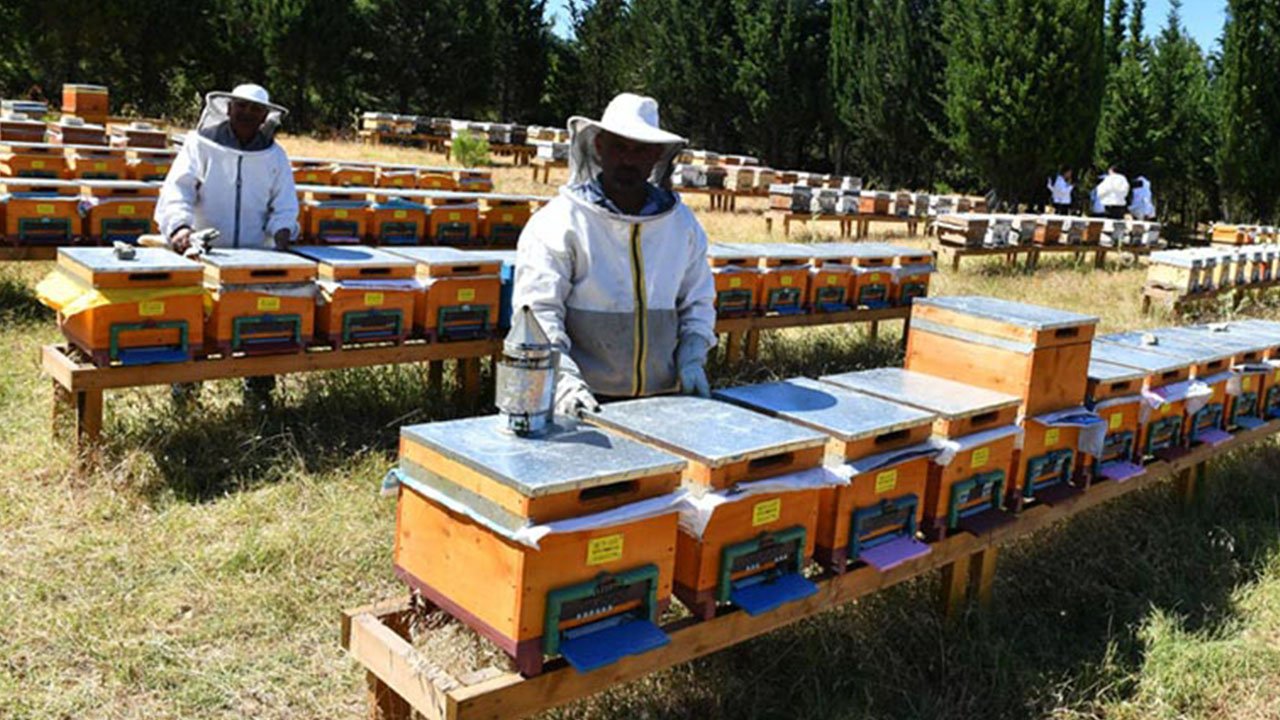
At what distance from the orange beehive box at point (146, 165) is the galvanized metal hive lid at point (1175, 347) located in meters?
8.30

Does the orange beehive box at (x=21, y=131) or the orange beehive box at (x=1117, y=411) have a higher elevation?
the orange beehive box at (x=21, y=131)

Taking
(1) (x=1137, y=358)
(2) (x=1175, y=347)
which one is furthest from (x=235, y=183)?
(2) (x=1175, y=347)

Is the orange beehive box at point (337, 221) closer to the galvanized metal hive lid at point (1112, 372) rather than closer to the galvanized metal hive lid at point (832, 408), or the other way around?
the galvanized metal hive lid at point (832, 408)

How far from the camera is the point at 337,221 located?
29.2 ft

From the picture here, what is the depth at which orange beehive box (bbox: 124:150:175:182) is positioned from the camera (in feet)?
32.7

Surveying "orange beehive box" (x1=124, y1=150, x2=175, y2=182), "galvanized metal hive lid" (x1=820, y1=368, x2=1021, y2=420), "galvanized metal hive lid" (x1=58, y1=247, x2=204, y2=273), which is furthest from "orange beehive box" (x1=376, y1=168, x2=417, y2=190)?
"galvanized metal hive lid" (x1=820, y1=368, x2=1021, y2=420)

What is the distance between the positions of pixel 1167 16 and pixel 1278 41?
4.62 meters

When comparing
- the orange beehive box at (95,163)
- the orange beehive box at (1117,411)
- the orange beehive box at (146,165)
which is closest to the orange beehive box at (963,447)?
the orange beehive box at (1117,411)

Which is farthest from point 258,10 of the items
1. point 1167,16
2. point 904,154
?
point 1167,16

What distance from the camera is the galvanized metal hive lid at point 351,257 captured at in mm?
5504

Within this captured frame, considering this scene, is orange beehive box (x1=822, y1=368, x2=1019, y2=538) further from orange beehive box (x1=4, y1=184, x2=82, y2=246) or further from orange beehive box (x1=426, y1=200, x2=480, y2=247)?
orange beehive box (x1=426, y1=200, x2=480, y2=247)

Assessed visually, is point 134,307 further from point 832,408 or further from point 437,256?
point 832,408

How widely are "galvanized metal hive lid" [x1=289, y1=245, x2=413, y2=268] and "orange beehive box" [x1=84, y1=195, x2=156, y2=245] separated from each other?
2398 millimetres

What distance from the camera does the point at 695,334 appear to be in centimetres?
411
